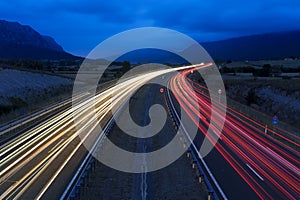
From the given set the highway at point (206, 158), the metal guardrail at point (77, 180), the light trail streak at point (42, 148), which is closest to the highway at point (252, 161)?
the highway at point (206, 158)

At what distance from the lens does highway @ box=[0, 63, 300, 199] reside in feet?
44.5

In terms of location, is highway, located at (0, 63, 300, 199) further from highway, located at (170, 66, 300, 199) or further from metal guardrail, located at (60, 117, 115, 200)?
metal guardrail, located at (60, 117, 115, 200)

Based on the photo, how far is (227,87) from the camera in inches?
2687

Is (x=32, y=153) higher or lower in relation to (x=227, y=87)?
higher

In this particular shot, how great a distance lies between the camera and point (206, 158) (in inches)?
716

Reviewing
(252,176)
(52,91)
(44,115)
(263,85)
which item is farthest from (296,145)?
(52,91)

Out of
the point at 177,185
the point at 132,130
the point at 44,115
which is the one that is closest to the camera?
the point at 177,185

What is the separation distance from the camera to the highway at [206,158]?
13570mm

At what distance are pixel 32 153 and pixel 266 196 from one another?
34.6ft

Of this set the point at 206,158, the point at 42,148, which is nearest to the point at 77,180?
the point at 42,148

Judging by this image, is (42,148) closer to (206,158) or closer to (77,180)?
(77,180)

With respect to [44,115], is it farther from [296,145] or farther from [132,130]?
[296,145]

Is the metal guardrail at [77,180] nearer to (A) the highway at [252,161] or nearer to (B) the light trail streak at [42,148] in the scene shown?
(B) the light trail streak at [42,148]

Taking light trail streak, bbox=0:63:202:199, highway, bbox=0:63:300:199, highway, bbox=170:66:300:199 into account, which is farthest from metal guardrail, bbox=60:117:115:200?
highway, bbox=170:66:300:199
